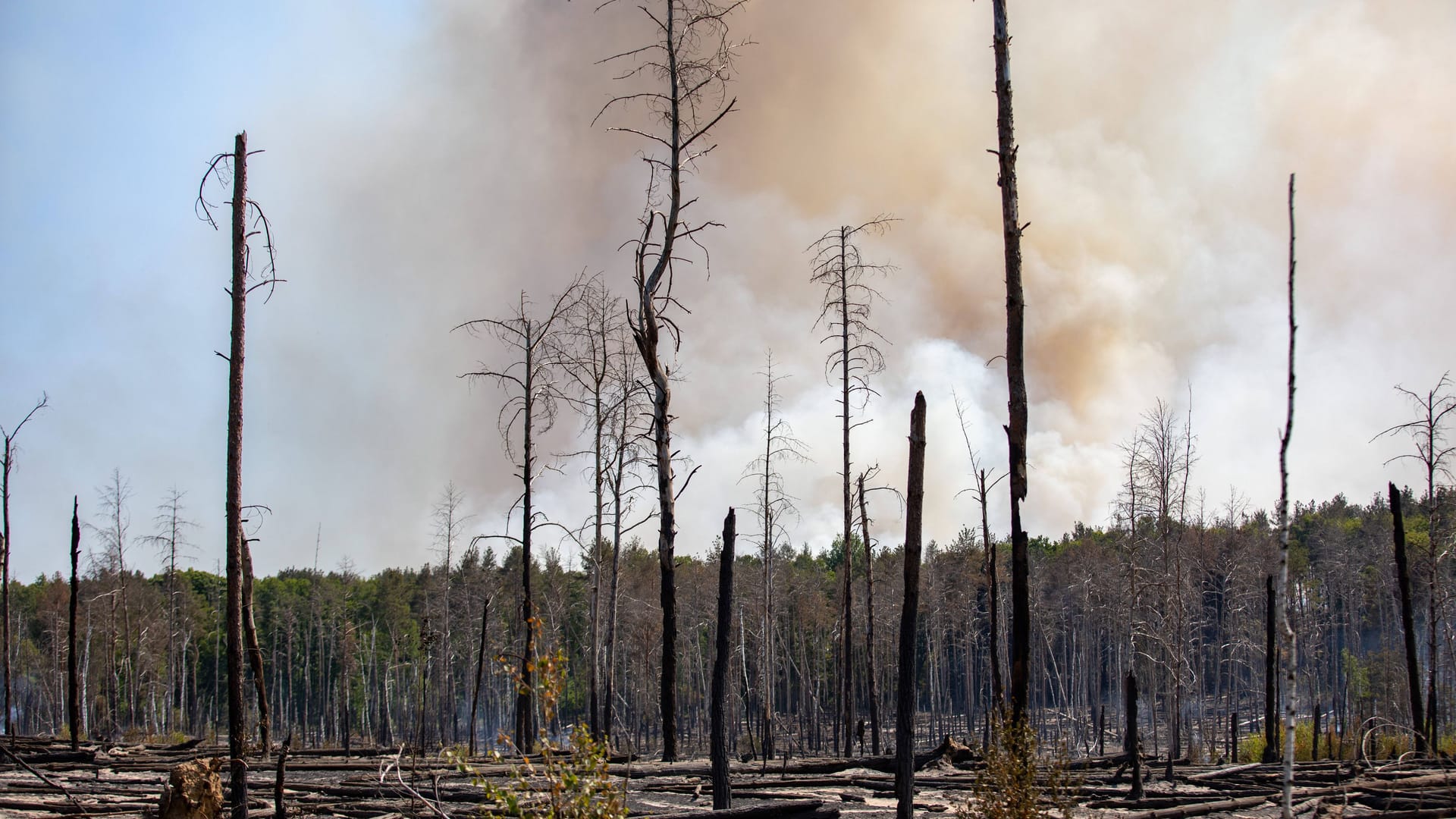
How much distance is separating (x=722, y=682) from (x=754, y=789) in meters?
3.72

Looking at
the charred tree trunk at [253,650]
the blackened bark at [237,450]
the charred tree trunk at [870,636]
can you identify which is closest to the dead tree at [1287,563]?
the blackened bark at [237,450]

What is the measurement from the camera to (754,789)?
14.3m

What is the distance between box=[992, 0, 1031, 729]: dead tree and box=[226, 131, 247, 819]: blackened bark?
9.87 meters

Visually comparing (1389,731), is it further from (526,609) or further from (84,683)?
(84,683)

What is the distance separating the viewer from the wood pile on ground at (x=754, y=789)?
11781 mm

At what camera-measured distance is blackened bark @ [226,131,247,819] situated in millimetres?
12289

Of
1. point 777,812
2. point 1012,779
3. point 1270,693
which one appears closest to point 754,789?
point 1012,779

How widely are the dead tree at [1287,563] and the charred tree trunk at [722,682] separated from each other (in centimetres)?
561

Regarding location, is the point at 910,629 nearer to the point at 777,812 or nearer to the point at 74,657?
the point at 777,812

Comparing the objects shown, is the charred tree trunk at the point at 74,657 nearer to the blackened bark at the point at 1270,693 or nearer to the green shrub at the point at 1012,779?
the green shrub at the point at 1012,779

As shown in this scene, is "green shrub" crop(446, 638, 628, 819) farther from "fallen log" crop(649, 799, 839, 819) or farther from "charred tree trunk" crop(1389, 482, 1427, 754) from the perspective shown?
"charred tree trunk" crop(1389, 482, 1427, 754)

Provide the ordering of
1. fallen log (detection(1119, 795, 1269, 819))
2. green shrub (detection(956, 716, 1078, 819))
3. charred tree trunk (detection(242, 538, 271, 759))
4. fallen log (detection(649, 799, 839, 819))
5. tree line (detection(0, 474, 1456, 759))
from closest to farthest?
fallen log (detection(649, 799, 839, 819)) < green shrub (detection(956, 716, 1078, 819)) < fallen log (detection(1119, 795, 1269, 819)) < charred tree trunk (detection(242, 538, 271, 759)) < tree line (detection(0, 474, 1456, 759))

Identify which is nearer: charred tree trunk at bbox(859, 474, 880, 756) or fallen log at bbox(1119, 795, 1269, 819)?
fallen log at bbox(1119, 795, 1269, 819)

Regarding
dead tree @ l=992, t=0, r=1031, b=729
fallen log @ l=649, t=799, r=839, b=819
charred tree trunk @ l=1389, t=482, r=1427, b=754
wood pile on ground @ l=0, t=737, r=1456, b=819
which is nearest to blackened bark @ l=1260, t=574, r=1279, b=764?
charred tree trunk @ l=1389, t=482, r=1427, b=754
